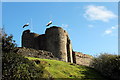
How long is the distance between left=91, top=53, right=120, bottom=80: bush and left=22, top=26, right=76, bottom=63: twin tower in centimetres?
1028

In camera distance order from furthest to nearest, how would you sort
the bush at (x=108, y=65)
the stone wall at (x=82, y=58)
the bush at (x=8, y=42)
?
1. the stone wall at (x=82, y=58)
2. the bush at (x=108, y=65)
3. the bush at (x=8, y=42)

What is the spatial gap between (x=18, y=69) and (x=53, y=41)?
24.1 m

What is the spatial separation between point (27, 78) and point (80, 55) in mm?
33022

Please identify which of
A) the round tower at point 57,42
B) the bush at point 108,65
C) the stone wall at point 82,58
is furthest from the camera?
the stone wall at point 82,58

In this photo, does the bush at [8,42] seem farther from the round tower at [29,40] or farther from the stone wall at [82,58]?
the stone wall at [82,58]

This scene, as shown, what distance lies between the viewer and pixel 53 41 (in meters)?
38.0

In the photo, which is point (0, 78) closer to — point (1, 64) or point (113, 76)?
point (1, 64)

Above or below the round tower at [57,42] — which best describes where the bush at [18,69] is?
below

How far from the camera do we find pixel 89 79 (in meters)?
22.0

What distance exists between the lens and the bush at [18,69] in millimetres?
13591

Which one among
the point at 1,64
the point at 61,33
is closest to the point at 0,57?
the point at 1,64

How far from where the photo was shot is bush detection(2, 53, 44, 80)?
1359 centimetres

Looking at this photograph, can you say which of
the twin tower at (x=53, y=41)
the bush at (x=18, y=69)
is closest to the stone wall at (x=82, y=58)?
the twin tower at (x=53, y=41)

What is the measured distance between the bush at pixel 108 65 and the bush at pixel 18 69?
11.9 metres
